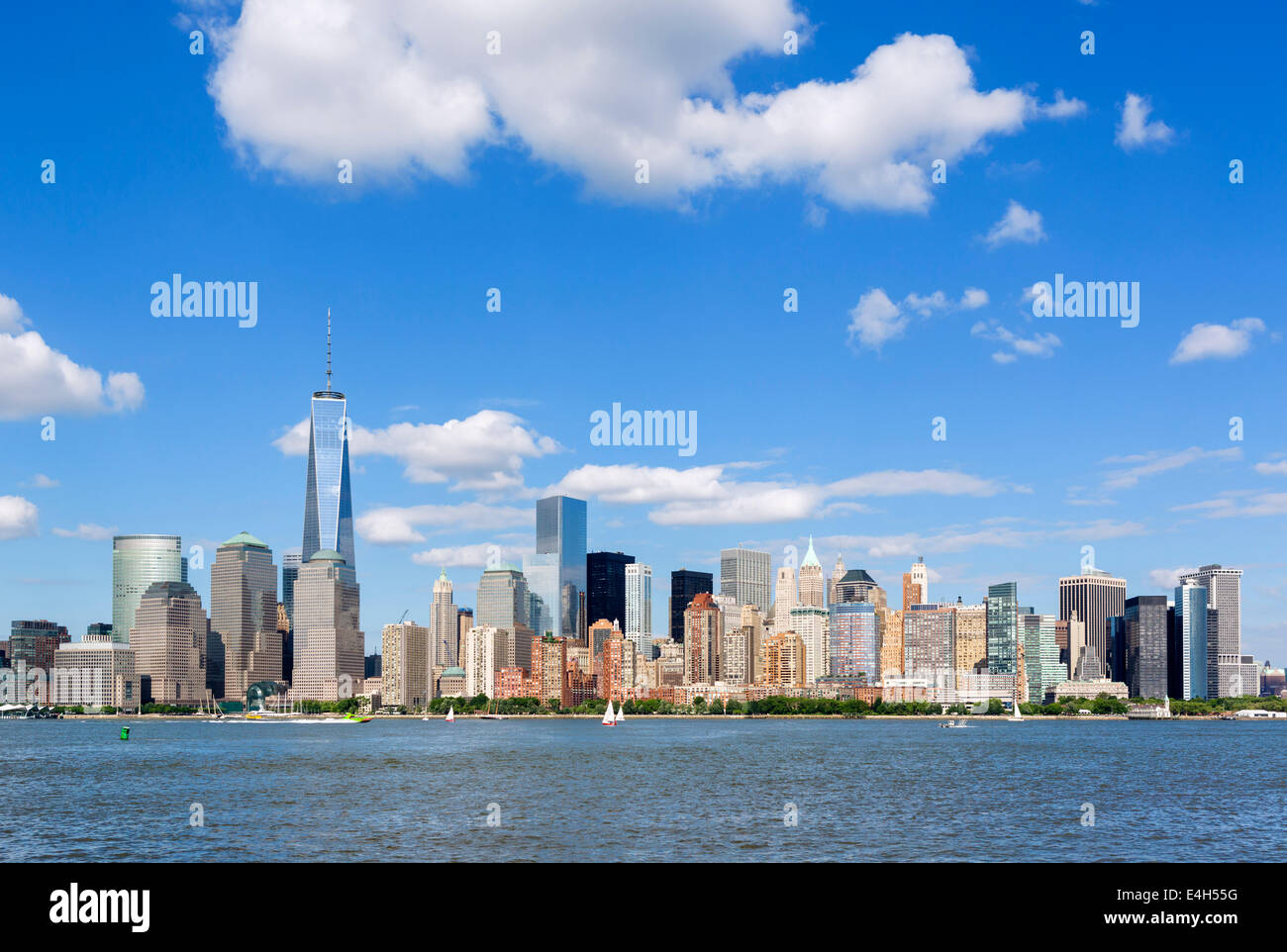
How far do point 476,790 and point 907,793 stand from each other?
27.6m

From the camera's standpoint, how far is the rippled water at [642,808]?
155 ft

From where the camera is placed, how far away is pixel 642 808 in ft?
204

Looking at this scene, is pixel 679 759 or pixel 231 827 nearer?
pixel 231 827

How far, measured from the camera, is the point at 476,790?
7412 cm

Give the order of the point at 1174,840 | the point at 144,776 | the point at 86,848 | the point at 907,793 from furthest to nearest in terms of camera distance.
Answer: the point at 144,776 → the point at 907,793 → the point at 1174,840 → the point at 86,848

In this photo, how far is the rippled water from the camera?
47.1m
